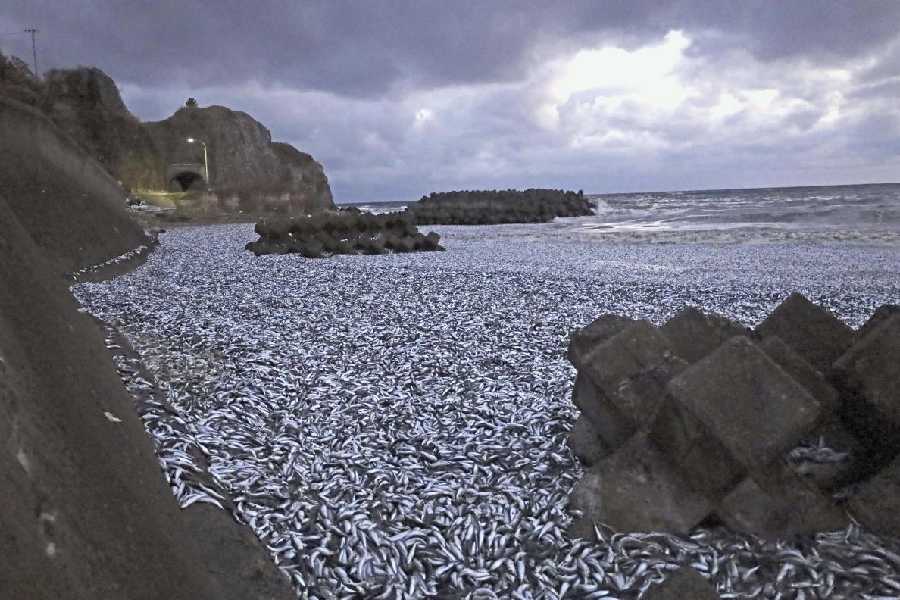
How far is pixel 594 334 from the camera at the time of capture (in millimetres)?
4215

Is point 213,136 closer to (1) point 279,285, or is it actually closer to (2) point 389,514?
(1) point 279,285

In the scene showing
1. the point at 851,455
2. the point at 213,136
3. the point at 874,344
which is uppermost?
the point at 213,136

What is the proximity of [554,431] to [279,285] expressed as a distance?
27.3 ft

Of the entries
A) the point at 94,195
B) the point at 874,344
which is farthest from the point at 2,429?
the point at 94,195

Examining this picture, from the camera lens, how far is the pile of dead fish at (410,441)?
2928 mm

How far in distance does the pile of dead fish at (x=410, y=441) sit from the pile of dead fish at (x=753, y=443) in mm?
115

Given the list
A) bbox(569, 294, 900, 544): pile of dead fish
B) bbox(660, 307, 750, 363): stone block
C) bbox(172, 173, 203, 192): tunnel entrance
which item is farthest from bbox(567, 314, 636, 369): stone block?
bbox(172, 173, 203, 192): tunnel entrance

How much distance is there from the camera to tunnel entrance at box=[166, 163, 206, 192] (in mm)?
66125

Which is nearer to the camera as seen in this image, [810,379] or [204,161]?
[810,379]

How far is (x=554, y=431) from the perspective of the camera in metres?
4.45

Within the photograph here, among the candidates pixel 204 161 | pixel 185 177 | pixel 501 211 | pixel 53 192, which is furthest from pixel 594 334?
pixel 204 161

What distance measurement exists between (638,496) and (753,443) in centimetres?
66

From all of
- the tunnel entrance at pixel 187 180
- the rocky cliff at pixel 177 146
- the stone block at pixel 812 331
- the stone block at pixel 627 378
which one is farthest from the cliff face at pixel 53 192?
the tunnel entrance at pixel 187 180

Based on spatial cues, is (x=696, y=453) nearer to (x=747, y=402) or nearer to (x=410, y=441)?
(x=747, y=402)
